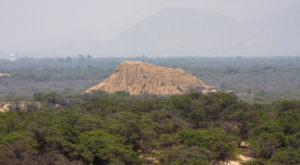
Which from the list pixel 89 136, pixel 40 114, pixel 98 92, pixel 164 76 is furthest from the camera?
pixel 164 76

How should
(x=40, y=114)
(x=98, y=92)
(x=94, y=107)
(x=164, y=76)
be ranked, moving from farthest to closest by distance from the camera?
(x=164, y=76) → (x=98, y=92) → (x=94, y=107) → (x=40, y=114)

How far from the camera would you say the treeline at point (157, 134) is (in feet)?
90.4

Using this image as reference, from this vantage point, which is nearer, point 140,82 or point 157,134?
point 157,134

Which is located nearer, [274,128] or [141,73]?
[274,128]

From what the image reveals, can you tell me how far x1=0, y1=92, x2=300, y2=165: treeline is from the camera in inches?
1085

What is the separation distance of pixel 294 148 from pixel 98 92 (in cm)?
4345

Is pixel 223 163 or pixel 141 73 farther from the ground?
pixel 141 73

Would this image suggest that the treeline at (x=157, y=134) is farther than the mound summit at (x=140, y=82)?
No

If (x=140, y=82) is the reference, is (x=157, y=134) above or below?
below

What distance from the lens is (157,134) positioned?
116ft

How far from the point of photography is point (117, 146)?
2891 cm

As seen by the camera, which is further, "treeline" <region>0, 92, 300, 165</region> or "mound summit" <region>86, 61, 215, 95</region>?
"mound summit" <region>86, 61, 215, 95</region>

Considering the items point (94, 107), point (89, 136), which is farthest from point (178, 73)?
point (89, 136)

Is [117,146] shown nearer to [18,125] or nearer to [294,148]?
[18,125]
